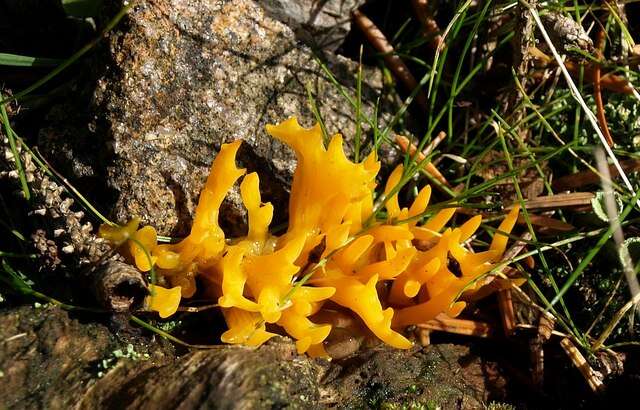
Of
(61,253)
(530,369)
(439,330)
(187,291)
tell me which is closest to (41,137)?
(61,253)

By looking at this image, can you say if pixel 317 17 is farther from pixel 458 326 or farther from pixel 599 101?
pixel 458 326

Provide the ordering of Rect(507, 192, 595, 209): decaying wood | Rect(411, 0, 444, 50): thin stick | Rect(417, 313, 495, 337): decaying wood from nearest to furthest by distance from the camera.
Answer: Rect(417, 313, 495, 337): decaying wood < Rect(507, 192, 595, 209): decaying wood < Rect(411, 0, 444, 50): thin stick

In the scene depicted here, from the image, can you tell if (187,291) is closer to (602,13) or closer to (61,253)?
(61,253)

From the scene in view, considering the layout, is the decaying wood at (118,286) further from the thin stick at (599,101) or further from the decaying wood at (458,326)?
the thin stick at (599,101)

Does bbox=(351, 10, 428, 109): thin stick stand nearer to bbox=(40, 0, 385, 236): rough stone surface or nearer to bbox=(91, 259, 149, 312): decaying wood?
bbox=(40, 0, 385, 236): rough stone surface

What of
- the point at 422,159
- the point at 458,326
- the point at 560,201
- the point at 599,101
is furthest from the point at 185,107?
the point at 599,101

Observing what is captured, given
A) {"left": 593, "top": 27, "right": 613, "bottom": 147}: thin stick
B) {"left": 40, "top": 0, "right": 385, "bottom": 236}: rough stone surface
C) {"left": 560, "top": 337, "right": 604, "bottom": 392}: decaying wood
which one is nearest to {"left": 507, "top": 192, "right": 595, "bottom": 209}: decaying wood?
{"left": 593, "top": 27, "right": 613, "bottom": 147}: thin stick
